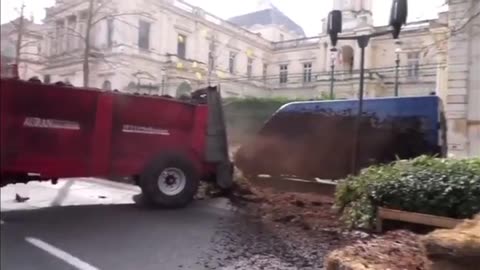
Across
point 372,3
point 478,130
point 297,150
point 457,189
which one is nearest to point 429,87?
point 457,189

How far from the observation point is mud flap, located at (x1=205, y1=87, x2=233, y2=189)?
9.05 ft

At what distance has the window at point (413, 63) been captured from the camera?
1742mm

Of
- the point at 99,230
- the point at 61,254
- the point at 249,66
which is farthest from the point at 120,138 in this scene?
the point at 249,66

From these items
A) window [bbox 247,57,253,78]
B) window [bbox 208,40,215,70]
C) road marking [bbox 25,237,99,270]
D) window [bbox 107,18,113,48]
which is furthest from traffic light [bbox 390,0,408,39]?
road marking [bbox 25,237,99,270]

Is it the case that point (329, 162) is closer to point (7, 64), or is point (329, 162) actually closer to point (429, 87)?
point (429, 87)

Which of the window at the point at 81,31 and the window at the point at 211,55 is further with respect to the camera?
the window at the point at 211,55

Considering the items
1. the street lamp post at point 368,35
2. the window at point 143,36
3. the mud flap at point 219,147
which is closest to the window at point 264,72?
the street lamp post at point 368,35

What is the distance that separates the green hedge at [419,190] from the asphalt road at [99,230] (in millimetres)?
632

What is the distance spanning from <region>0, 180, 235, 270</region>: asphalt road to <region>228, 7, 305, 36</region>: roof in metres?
0.80

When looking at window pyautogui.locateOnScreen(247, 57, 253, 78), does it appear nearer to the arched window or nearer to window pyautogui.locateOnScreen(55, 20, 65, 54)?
the arched window

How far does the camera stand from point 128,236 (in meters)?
1.97

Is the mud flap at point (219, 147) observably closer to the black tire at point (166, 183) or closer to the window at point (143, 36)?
the black tire at point (166, 183)

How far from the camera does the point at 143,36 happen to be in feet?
5.09

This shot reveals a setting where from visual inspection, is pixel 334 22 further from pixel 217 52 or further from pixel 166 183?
pixel 166 183
